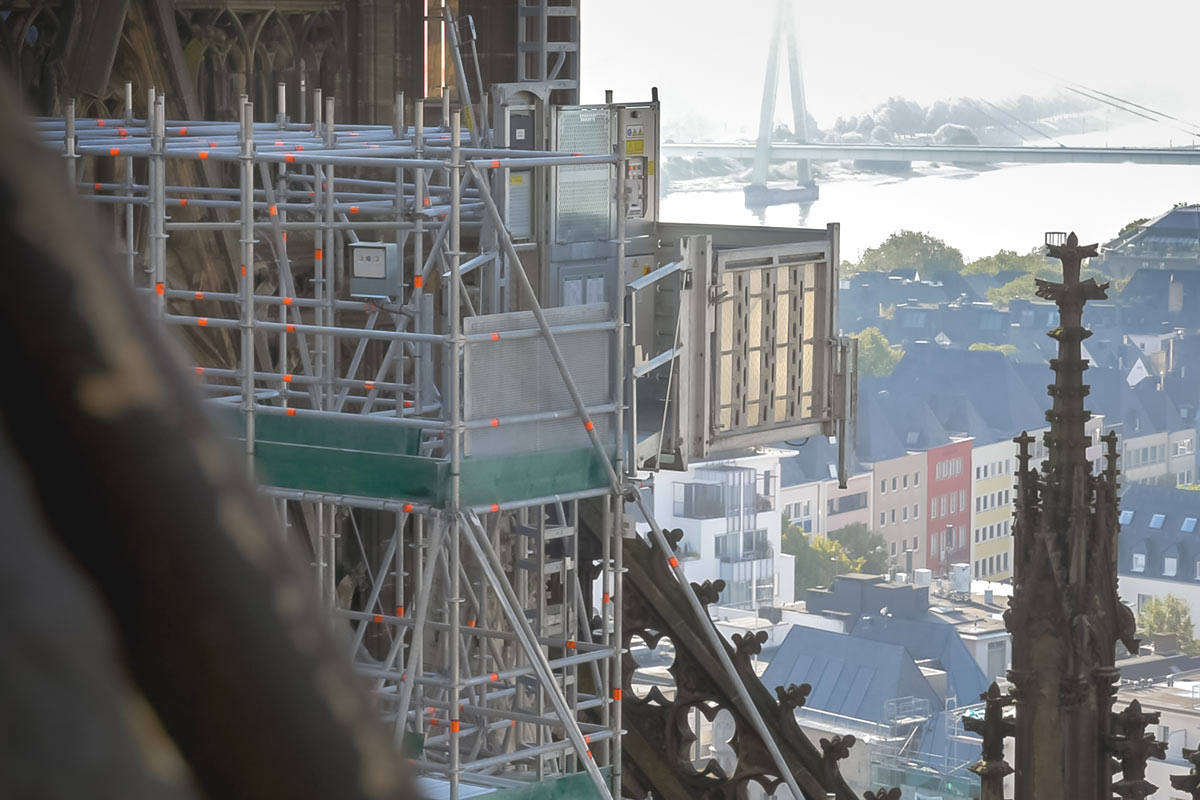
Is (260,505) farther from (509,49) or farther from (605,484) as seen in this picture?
(509,49)

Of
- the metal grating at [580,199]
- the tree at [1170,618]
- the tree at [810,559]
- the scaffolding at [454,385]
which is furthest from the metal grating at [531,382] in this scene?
the tree at [810,559]

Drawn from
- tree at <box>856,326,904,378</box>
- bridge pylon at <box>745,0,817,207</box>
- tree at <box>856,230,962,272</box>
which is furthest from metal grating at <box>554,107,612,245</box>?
tree at <box>856,230,962,272</box>

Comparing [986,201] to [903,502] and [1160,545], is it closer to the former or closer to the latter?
[903,502]

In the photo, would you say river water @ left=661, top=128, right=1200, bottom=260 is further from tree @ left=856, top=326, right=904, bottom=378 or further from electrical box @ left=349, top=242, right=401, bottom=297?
electrical box @ left=349, top=242, right=401, bottom=297

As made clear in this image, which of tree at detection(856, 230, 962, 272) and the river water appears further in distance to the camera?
tree at detection(856, 230, 962, 272)

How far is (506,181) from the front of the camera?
12188mm

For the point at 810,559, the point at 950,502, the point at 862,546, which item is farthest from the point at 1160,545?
the point at 862,546

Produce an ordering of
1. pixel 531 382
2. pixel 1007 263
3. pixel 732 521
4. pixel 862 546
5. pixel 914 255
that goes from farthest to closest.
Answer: pixel 914 255 < pixel 1007 263 < pixel 862 546 < pixel 732 521 < pixel 531 382

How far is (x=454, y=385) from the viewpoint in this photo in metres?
9.20

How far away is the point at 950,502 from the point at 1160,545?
8.73m

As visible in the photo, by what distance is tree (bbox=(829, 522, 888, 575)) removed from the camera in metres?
50.2

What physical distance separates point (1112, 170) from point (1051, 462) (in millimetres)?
39241

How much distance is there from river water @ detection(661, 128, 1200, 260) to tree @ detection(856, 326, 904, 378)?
3.07 meters

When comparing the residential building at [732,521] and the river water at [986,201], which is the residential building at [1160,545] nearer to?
the residential building at [732,521]
